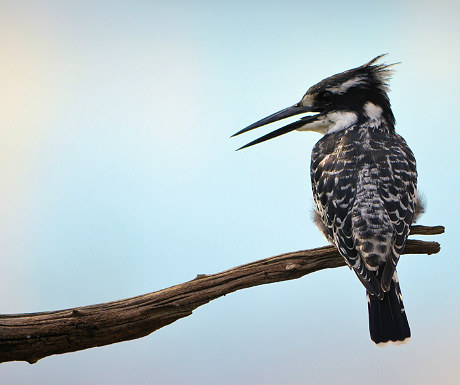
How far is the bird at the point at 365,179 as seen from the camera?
2.68 m

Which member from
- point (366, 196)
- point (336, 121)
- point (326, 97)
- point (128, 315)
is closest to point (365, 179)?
point (366, 196)

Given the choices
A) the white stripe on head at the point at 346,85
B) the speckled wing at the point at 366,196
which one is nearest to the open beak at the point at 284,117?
the white stripe on head at the point at 346,85

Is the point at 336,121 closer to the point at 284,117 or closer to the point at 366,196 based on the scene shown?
the point at 284,117

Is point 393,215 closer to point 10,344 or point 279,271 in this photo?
point 279,271

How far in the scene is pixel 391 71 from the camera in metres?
3.68

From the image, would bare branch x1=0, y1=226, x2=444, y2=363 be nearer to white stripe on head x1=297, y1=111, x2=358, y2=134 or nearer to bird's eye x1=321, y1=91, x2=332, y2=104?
white stripe on head x1=297, y1=111, x2=358, y2=134

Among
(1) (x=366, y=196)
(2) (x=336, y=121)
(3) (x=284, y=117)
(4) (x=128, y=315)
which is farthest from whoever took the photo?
(3) (x=284, y=117)

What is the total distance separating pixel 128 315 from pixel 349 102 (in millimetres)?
1922

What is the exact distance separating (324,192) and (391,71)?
117cm

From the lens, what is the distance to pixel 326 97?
11.7 feet

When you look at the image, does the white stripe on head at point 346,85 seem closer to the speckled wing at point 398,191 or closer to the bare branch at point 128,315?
the speckled wing at point 398,191

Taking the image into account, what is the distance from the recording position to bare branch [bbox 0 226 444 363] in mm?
2637

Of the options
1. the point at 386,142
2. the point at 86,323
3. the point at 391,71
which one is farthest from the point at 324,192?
the point at 86,323

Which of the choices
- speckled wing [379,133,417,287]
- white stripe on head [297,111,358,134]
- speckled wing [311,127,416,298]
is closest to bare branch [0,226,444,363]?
speckled wing [311,127,416,298]
